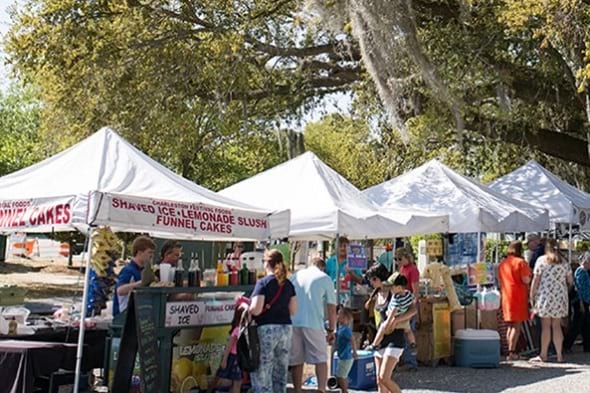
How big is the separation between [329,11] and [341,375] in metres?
8.69

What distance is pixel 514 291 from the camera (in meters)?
11.9

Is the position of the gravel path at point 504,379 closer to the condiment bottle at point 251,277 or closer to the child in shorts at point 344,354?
the child in shorts at point 344,354

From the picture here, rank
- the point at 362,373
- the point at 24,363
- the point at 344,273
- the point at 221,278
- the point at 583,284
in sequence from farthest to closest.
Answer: the point at 583,284 → the point at 344,273 → the point at 362,373 → the point at 221,278 → the point at 24,363

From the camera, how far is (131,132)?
58.1 feet

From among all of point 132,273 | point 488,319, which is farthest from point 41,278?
point 132,273

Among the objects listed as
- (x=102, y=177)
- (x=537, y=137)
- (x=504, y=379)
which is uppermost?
(x=537, y=137)

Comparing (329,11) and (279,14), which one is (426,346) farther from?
(279,14)

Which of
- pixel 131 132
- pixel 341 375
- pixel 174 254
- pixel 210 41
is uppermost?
pixel 210 41

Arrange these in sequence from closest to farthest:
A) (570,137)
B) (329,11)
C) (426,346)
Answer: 1. (426,346)
2. (329,11)
3. (570,137)

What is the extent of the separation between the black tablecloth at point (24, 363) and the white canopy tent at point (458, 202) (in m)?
6.45

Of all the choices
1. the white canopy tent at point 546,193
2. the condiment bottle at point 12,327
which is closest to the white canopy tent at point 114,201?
the condiment bottle at point 12,327

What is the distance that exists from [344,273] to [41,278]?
73.3 ft

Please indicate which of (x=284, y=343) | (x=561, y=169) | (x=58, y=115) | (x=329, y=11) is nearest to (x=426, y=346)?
(x=284, y=343)

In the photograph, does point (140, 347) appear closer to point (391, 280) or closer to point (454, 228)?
point (391, 280)
